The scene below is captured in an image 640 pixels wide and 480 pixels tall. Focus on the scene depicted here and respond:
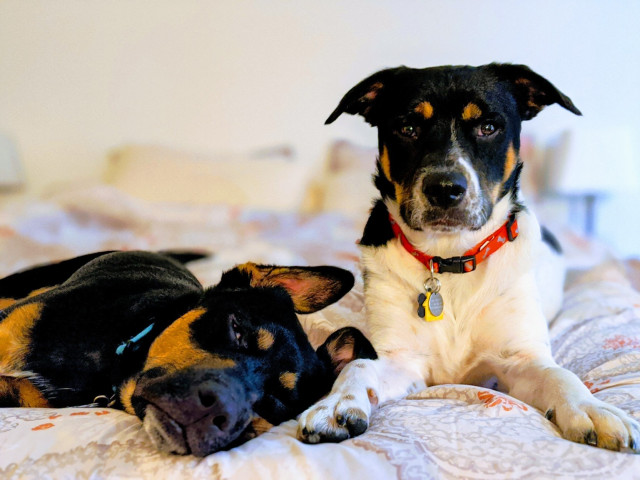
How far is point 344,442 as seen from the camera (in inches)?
38.4

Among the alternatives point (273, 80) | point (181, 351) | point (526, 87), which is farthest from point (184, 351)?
point (273, 80)

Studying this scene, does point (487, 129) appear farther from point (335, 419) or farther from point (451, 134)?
point (335, 419)

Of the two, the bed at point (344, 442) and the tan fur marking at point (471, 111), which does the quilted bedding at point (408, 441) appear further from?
the tan fur marking at point (471, 111)

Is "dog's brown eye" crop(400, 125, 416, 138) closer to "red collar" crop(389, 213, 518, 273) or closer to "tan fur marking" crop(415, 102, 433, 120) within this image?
"tan fur marking" crop(415, 102, 433, 120)

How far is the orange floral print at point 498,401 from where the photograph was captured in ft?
3.67

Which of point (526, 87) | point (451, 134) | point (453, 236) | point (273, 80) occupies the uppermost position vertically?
point (273, 80)

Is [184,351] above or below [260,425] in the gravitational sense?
above

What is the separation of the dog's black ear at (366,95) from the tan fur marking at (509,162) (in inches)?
15.1

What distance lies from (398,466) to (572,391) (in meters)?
0.48

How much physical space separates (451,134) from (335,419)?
2.57ft

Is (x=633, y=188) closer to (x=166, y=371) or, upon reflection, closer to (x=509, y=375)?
(x=509, y=375)

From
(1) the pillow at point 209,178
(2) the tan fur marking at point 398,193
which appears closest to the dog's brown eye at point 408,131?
(2) the tan fur marking at point 398,193

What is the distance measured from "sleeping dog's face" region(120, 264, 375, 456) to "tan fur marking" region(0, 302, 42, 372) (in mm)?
242

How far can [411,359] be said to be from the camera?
151cm
